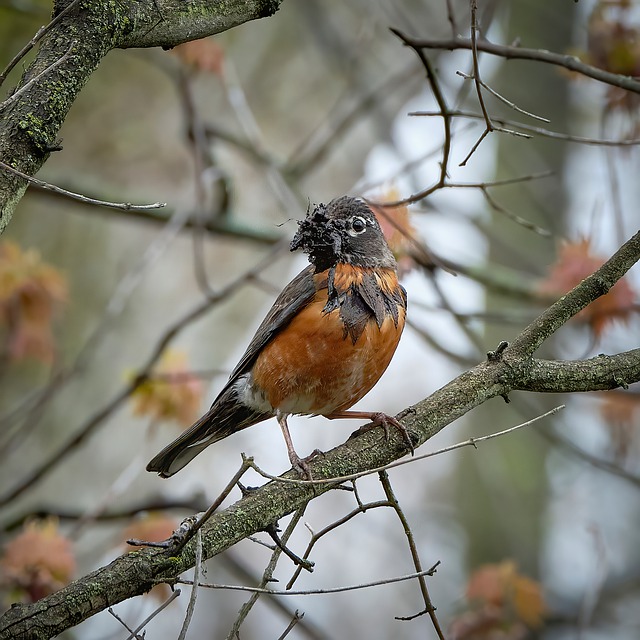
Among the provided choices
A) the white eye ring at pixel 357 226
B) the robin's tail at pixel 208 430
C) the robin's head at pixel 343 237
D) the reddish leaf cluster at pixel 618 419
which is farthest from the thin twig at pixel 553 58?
the reddish leaf cluster at pixel 618 419

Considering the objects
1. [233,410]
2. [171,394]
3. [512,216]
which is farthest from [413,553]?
[171,394]

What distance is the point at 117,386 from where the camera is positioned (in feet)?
18.0

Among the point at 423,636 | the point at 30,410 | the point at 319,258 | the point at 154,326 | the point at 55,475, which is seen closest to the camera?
the point at 319,258

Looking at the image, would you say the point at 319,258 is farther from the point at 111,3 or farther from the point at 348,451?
the point at 111,3

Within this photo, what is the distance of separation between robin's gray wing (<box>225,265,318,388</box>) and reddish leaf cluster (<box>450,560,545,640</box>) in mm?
2113

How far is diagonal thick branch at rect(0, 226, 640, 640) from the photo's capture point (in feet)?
7.32

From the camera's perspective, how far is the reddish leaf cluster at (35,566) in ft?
11.4

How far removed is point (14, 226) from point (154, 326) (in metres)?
1.11

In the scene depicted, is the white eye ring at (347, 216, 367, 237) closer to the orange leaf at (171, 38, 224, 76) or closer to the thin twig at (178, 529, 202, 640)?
the orange leaf at (171, 38, 224, 76)

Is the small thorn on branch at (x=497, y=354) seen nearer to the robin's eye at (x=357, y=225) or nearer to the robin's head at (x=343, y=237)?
the robin's head at (x=343, y=237)

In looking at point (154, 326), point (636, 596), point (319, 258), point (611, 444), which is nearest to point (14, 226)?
point (154, 326)

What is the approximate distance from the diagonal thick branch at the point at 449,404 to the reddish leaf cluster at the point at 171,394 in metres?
1.87

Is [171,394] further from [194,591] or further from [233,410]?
[194,591]

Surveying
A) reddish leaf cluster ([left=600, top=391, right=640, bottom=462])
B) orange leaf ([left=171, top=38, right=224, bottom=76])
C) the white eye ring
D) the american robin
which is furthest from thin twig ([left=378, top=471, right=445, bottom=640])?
reddish leaf cluster ([left=600, top=391, right=640, bottom=462])
